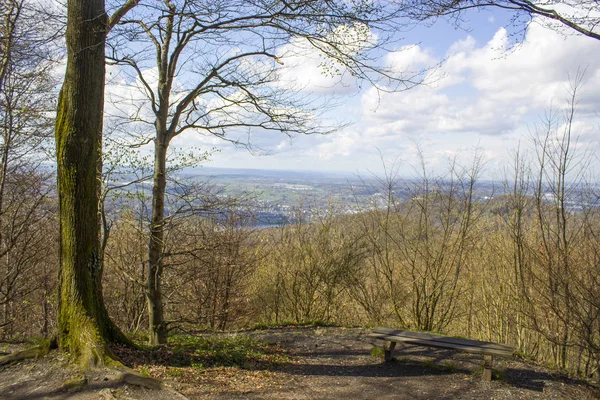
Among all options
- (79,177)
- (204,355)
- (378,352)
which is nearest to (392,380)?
(378,352)

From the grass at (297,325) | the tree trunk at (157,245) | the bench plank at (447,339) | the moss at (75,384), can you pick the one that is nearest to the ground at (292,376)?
the moss at (75,384)

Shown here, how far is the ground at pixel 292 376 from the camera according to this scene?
3977mm

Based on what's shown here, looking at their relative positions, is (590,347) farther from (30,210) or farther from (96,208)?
(30,210)

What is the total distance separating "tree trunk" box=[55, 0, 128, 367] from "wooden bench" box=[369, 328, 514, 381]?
139 inches

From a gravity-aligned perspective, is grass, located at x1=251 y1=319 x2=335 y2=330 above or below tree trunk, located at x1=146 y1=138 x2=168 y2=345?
below

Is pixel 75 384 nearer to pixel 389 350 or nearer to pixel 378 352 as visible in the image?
pixel 389 350

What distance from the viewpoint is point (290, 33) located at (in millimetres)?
5535

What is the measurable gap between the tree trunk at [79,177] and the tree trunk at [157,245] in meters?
1.44

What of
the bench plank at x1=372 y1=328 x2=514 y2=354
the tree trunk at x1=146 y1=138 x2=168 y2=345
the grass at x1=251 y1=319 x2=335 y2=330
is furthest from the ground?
the grass at x1=251 y1=319 x2=335 y2=330

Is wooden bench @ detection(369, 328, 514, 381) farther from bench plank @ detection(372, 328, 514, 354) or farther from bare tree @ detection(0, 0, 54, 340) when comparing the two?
bare tree @ detection(0, 0, 54, 340)

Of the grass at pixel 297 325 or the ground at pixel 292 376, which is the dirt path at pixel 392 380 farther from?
the grass at pixel 297 325

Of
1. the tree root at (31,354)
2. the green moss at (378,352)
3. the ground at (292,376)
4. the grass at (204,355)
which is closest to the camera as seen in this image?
the ground at (292,376)

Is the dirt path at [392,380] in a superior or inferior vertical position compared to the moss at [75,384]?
inferior

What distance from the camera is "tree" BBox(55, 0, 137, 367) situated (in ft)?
15.1
